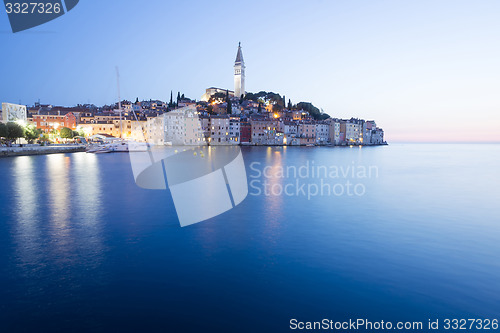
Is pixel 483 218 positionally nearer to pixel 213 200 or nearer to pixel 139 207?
pixel 213 200

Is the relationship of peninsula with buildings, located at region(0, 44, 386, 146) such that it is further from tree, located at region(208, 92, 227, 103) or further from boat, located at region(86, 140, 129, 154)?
boat, located at region(86, 140, 129, 154)

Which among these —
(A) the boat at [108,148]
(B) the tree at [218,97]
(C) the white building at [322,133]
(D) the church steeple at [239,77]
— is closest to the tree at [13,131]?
(A) the boat at [108,148]

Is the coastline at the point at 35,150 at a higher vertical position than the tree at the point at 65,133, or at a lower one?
lower

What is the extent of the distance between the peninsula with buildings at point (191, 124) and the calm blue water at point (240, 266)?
48.3 meters

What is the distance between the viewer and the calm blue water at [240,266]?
4793 millimetres

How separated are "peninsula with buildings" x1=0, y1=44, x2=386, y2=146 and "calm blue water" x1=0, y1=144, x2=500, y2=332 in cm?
4828

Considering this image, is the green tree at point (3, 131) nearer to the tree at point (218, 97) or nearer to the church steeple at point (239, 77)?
the tree at point (218, 97)

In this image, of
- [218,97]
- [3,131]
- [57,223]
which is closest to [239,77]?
[218,97]

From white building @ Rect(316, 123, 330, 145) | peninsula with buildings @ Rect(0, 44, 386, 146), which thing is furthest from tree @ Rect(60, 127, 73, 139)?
white building @ Rect(316, 123, 330, 145)

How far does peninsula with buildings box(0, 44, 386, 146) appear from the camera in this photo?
63.2 meters

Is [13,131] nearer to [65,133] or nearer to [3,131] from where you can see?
[3,131]

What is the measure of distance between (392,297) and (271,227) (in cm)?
453

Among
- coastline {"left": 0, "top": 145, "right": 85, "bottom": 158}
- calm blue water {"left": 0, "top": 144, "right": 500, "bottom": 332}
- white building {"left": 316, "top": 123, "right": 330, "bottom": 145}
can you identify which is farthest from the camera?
white building {"left": 316, "top": 123, "right": 330, "bottom": 145}

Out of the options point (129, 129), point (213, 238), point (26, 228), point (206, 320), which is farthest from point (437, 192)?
point (129, 129)
